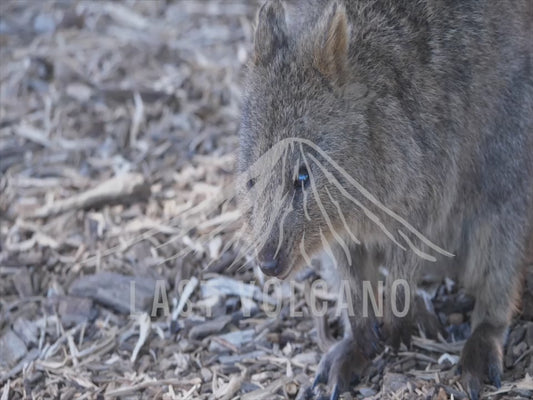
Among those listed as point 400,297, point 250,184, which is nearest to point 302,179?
point 250,184

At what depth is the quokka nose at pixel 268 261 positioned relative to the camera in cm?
429

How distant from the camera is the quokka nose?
14.1 feet

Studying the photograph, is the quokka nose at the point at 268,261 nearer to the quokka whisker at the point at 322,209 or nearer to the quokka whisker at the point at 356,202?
the quokka whisker at the point at 322,209

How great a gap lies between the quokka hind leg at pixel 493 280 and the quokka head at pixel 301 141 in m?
1.01

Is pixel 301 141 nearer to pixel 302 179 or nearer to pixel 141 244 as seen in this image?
pixel 302 179

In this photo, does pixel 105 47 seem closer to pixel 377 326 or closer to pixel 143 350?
pixel 143 350

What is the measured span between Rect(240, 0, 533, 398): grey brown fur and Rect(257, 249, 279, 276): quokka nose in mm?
10

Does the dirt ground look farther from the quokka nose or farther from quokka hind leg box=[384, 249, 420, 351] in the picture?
the quokka nose

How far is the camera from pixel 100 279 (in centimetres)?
559

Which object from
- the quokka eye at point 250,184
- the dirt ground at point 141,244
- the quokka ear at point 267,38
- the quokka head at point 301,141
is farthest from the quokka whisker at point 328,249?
the quokka ear at point 267,38

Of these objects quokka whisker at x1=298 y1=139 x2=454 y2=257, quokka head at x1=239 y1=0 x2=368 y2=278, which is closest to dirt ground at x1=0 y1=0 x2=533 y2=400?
quokka whisker at x1=298 y1=139 x2=454 y2=257

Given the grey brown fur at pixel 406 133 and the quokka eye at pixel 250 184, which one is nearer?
the grey brown fur at pixel 406 133

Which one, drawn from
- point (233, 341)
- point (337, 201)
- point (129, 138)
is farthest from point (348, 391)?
point (129, 138)

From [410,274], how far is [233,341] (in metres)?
1.11
